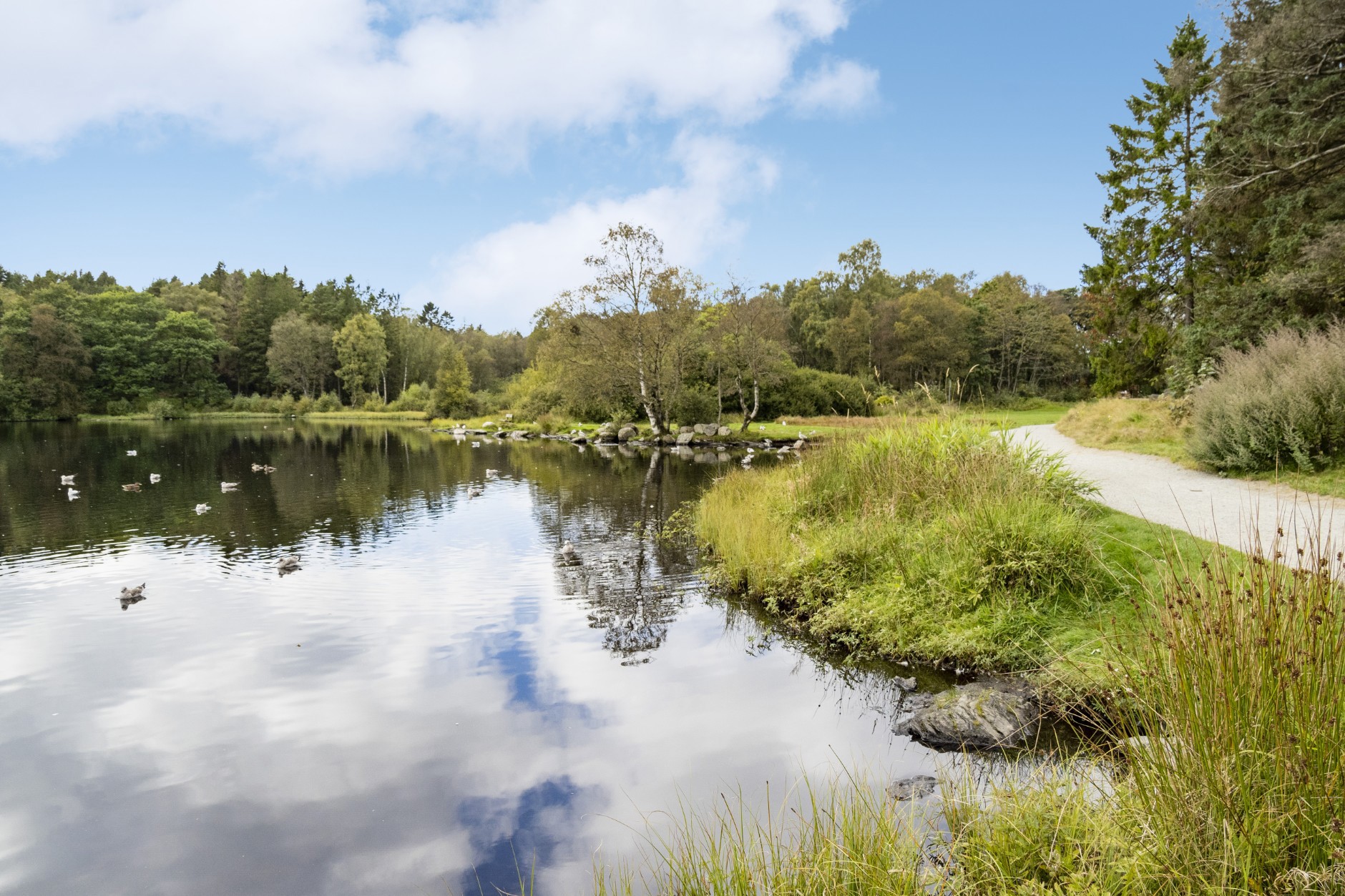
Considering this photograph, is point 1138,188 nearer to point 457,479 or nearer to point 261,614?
point 457,479

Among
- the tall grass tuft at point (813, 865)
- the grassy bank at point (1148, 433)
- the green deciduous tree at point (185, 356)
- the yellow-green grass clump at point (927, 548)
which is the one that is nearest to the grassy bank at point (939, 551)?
the yellow-green grass clump at point (927, 548)

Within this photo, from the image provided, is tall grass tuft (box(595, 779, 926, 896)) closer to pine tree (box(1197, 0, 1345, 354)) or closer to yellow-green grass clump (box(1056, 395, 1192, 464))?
yellow-green grass clump (box(1056, 395, 1192, 464))

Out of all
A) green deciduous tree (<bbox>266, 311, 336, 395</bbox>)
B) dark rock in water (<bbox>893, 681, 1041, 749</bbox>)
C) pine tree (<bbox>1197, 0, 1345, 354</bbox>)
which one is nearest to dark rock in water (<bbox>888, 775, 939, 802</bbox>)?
dark rock in water (<bbox>893, 681, 1041, 749</bbox>)

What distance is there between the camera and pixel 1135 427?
1639 cm

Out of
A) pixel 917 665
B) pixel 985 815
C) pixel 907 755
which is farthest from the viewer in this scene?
pixel 917 665

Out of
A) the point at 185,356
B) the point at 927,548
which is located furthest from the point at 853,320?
the point at 185,356

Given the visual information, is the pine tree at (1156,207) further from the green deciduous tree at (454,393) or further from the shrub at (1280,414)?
the green deciduous tree at (454,393)

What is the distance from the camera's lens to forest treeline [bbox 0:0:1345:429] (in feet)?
48.4

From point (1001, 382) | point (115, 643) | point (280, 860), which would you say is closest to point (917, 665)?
point (280, 860)

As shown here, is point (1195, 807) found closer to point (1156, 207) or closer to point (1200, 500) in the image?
point (1200, 500)

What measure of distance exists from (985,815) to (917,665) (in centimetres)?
327

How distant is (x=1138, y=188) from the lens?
24.4m

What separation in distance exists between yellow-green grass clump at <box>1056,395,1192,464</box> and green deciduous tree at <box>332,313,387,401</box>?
59280 millimetres

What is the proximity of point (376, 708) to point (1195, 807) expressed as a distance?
18.5ft
